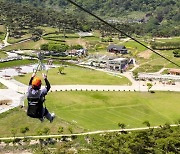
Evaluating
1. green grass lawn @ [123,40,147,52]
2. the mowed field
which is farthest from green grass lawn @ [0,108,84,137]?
green grass lawn @ [123,40,147,52]

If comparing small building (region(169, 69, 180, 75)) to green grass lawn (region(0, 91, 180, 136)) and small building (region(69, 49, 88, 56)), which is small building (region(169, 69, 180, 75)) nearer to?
green grass lawn (region(0, 91, 180, 136))

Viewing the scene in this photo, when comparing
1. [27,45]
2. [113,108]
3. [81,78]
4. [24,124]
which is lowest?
A: [24,124]

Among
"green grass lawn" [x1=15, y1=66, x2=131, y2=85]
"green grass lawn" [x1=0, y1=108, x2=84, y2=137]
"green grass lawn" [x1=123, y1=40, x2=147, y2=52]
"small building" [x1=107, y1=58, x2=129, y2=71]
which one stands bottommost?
"green grass lawn" [x1=0, y1=108, x2=84, y2=137]

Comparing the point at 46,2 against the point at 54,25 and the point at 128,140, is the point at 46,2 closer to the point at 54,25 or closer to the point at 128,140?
the point at 54,25

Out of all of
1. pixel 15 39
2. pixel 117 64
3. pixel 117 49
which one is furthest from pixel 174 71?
pixel 15 39

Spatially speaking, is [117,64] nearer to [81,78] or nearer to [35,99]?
[81,78]

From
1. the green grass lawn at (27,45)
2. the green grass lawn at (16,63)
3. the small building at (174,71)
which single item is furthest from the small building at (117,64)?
the green grass lawn at (27,45)

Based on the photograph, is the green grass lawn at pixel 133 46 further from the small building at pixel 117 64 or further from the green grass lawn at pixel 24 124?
the green grass lawn at pixel 24 124

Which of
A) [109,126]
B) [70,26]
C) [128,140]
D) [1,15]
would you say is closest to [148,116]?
[109,126]
